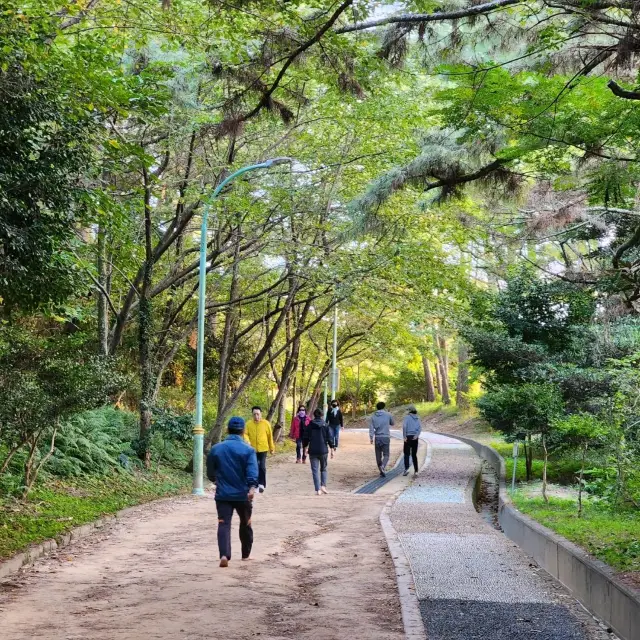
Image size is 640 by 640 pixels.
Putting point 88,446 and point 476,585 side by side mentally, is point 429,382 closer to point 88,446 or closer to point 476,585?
point 88,446

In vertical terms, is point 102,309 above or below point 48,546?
above

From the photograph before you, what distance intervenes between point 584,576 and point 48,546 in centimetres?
655

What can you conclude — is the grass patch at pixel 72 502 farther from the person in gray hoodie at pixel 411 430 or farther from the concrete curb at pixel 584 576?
the concrete curb at pixel 584 576

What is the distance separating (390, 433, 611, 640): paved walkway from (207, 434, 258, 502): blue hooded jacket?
2.17 m

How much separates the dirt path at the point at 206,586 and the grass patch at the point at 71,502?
18.4 inches

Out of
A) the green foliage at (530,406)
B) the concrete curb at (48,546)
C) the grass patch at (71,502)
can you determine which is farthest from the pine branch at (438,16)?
the green foliage at (530,406)

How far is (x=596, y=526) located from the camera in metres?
11.4

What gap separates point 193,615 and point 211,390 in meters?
29.6

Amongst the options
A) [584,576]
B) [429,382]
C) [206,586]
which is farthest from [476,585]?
[429,382]

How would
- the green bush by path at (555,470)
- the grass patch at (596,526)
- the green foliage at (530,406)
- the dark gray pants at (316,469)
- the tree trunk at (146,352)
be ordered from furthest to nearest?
1. the green bush by path at (555,470)
2. the tree trunk at (146,352)
3. the dark gray pants at (316,469)
4. the green foliage at (530,406)
5. the grass patch at (596,526)

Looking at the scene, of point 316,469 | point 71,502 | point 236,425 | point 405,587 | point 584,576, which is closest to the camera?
point 584,576

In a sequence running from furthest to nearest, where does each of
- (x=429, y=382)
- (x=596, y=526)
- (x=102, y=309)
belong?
(x=429, y=382) → (x=102, y=309) → (x=596, y=526)

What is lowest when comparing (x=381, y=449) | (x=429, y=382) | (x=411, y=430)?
(x=381, y=449)

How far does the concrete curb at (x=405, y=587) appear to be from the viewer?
6973 millimetres
